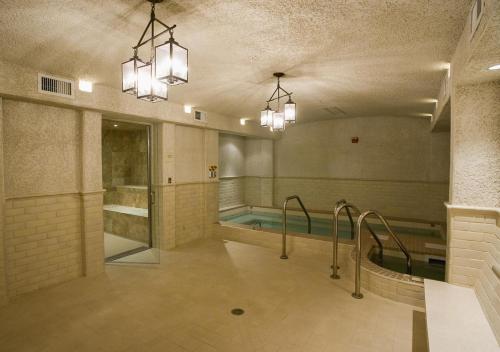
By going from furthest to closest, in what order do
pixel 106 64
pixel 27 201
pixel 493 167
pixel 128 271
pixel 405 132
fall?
pixel 405 132, pixel 128 271, pixel 27 201, pixel 106 64, pixel 493 167

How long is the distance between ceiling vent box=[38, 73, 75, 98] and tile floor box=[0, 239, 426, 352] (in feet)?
8.94

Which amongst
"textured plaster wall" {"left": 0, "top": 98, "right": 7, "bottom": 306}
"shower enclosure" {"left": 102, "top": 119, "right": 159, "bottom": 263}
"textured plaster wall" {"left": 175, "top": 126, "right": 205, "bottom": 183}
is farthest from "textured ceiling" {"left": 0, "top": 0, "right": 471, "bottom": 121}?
"shower enclosure" {"left": 102, "top": 119, "right": 159, "bottom": 263}

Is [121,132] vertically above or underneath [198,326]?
above

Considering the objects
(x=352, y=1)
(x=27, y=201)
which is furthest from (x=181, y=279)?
(x=352, y=1)

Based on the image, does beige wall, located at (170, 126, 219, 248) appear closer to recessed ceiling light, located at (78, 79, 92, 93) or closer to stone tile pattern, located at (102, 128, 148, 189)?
recessed ceiling light, located at (78, 79, 92, 93)

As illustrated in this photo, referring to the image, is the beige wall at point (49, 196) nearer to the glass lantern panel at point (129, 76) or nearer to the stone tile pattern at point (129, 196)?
the glass lantern panel at point (129, 76)

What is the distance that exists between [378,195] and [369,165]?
3.01 ft

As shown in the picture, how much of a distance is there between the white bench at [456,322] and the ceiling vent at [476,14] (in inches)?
90.1

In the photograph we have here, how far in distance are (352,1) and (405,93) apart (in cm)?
351

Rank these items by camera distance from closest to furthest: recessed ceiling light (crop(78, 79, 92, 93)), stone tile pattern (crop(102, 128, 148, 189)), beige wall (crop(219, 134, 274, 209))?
recessed ceiling light (crop(78, 79, 92, 93)) → stone tile pattern (crop(102, 128, 148, 189)) → beige wall (crop(219, 134, 274, 209))

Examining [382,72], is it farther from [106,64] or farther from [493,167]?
[106,64]

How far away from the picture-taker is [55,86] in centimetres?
386

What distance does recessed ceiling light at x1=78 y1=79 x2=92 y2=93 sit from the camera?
411 cm

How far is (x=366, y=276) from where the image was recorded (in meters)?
3.92
